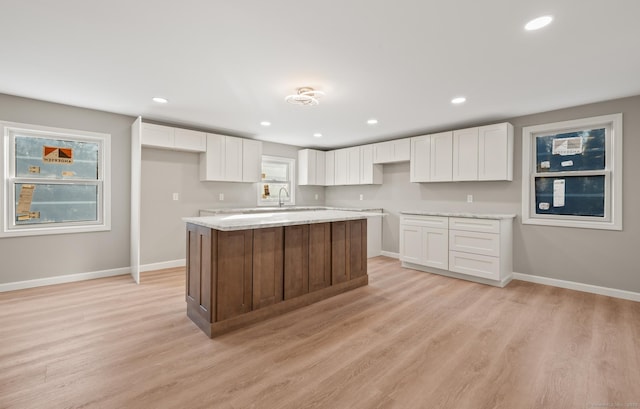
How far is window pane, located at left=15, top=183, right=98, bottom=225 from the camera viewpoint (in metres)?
3.74

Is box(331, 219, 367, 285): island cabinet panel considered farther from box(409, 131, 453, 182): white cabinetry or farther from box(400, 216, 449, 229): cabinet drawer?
box(409, 131, 453, 182): white cabinetry

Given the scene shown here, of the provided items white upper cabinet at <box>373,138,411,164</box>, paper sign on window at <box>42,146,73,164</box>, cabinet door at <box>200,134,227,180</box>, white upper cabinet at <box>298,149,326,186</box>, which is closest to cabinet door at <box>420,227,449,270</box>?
white upper cabinet at <box>373,138,411,164</box>

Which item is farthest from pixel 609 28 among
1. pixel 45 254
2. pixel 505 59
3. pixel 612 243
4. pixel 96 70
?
pixel 45 254

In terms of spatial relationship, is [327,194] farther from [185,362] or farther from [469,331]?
[185,362]

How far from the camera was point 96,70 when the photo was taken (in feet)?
9.27

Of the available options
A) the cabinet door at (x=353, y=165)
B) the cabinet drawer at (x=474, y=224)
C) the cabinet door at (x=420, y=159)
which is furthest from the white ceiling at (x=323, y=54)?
the cabinet door at (x=353, y=165)

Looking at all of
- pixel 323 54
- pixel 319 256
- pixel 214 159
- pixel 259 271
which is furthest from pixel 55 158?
pixel 323 54

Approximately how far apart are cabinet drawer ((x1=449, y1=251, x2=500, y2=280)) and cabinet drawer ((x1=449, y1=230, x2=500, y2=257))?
2.7 inches

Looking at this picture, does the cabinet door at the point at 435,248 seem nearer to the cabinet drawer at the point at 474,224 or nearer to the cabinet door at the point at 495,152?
the cabinet drawer at the point at 474,224

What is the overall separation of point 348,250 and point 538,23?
275 centimetres

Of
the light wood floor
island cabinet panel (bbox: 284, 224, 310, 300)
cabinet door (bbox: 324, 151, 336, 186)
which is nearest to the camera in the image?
the light wood floor

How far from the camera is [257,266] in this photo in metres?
2.81

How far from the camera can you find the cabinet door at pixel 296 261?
3074 mm

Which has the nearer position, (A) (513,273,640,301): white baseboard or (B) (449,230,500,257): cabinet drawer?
(A) (513,273,640,301): white baseboard
